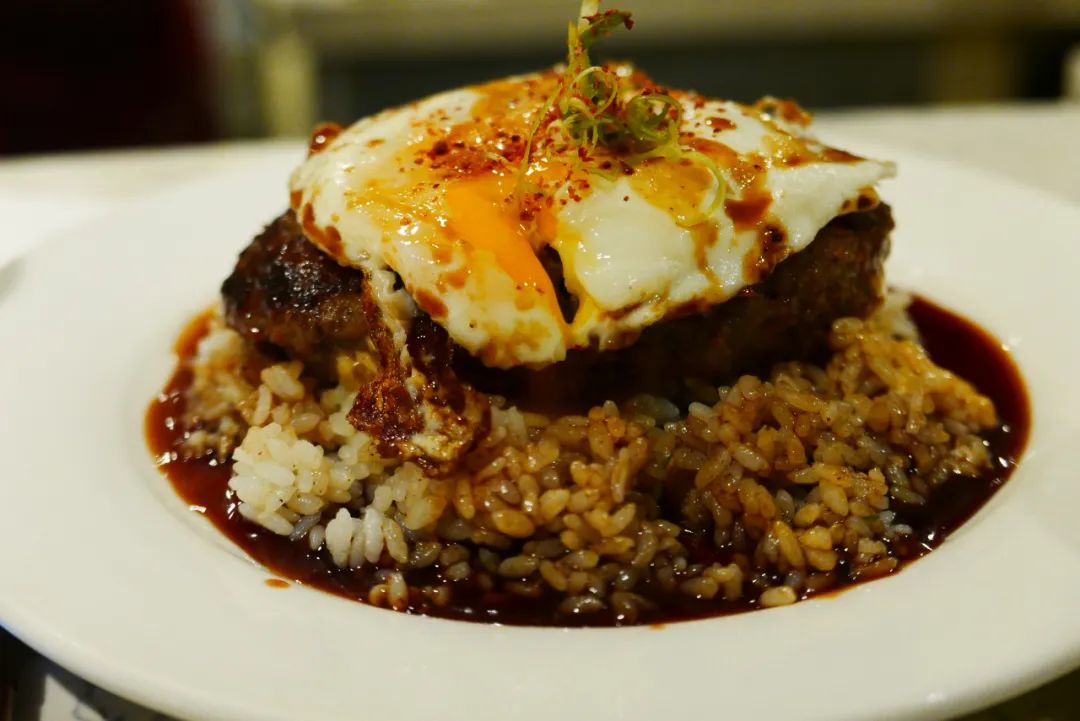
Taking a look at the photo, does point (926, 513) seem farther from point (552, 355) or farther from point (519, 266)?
point (519, 266)

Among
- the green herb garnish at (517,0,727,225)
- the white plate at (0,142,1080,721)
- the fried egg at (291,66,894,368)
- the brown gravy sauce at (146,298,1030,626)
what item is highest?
the green herb garnish at (517,0,727,225)

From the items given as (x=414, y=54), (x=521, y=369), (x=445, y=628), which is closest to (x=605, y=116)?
(x=521, y=369)

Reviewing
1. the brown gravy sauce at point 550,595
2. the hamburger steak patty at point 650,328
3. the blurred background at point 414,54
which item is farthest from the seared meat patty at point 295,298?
the blurred background at point 414,54

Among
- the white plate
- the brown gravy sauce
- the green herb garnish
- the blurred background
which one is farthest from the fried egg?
the blurred background

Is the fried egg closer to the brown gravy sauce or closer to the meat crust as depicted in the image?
the meat crust

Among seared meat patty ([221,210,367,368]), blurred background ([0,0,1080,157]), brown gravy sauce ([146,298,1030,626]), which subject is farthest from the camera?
blurred background ([0,0,1080,157])

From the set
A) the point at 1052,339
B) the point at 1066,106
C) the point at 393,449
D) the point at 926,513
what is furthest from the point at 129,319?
the point at 1066,106

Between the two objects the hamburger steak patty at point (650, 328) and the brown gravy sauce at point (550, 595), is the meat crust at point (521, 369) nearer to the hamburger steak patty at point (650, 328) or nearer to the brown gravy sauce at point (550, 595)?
the hamburger steak patty at point (650, 328)

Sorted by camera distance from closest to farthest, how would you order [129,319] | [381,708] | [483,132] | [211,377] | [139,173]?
[381,708] < [483,132] < [211,377] < [129,319] < [139,173]
